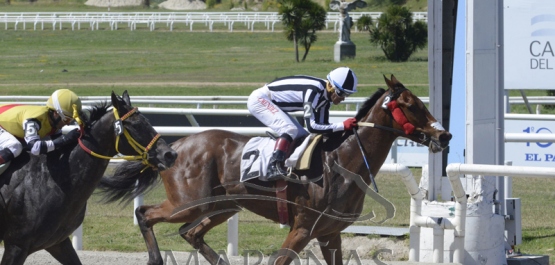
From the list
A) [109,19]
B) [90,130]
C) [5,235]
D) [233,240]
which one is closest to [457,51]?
[233,240]

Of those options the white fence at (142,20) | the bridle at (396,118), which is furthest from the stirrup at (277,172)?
the white fence at (142,20)

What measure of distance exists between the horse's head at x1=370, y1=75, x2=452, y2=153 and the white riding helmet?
0.82 feet

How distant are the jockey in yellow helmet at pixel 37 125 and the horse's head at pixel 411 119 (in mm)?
1965

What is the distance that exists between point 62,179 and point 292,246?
146 centimetres

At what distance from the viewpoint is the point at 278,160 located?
578 cm

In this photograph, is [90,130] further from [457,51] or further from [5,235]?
[457,51]

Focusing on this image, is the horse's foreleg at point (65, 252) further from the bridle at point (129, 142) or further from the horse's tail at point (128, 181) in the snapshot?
the horse's tail at point (128, 181)

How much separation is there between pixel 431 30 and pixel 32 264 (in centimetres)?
328

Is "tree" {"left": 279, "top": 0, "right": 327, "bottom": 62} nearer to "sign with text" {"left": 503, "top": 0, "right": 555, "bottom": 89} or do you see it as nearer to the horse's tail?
"sign with text" {"left": 503, "top": 0, "right": 555, "bottom": 89}

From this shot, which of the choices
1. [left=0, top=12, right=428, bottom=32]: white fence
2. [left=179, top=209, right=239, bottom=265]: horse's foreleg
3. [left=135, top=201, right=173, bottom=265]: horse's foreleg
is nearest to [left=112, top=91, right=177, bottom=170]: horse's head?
[left=135, top=201, right=173, bottom=265]: horse's foreleg

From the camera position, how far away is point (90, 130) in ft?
17.4

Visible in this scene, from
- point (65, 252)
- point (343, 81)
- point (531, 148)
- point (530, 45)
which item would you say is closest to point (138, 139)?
point (65, 252)

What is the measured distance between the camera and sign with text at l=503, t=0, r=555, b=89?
11.5m

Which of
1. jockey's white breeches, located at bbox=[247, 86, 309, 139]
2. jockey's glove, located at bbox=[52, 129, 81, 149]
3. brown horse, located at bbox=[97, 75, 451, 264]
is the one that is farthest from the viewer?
jockey's white breeches, located at bbox=[247, 86, 309, 139]
